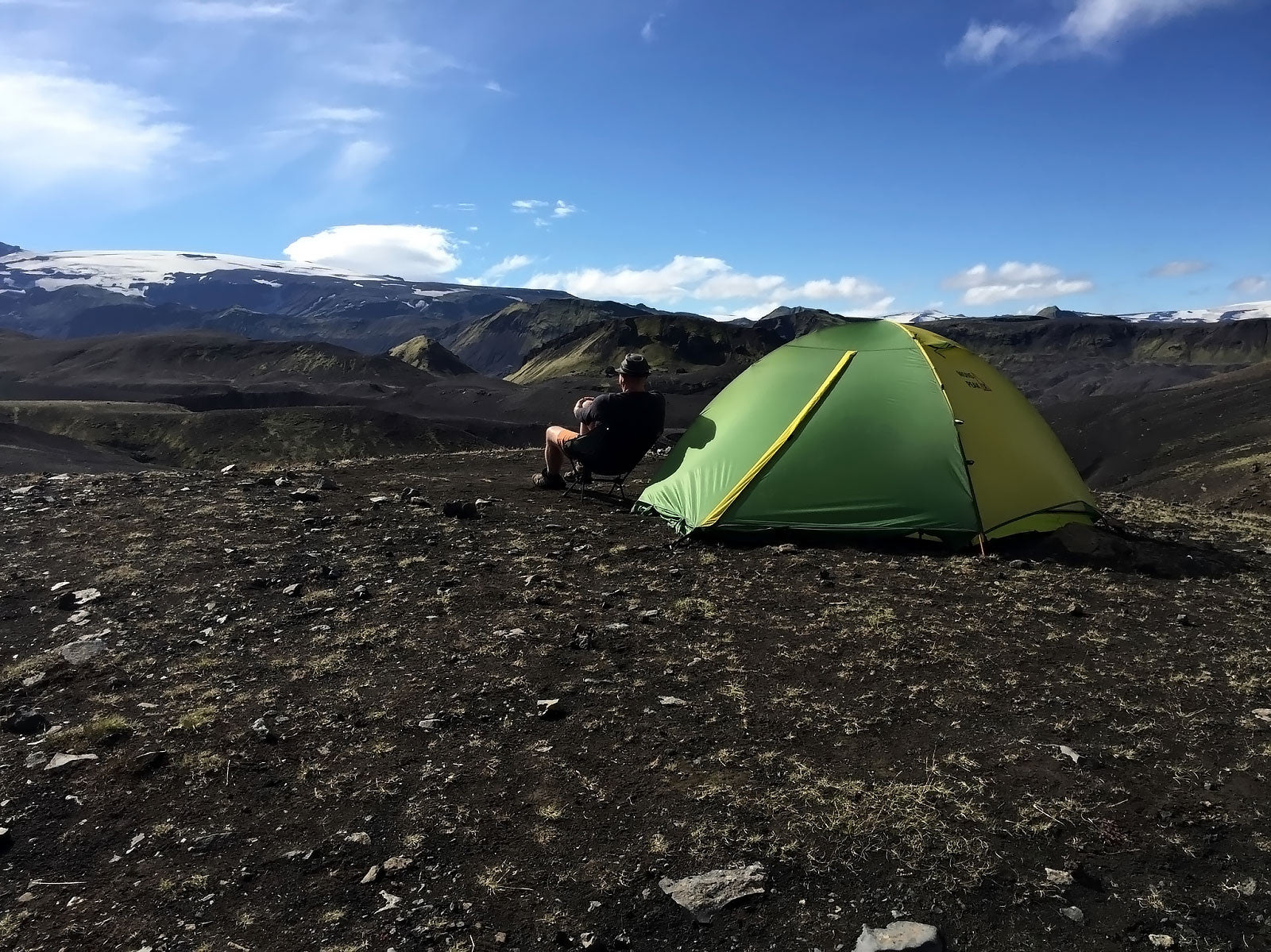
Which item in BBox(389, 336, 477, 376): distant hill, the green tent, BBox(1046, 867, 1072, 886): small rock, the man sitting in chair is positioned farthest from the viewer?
BBox(389, 336, 477, 376): distant hill

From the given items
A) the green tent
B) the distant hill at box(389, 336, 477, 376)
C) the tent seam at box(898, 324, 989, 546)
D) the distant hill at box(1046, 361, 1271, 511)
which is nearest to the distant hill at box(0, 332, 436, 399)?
the distant hill at box(389, 336, 477, 376)

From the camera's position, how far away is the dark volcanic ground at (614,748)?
369cm

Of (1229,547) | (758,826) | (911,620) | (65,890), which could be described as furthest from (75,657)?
(1229,547)

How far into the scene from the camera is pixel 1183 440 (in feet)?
123

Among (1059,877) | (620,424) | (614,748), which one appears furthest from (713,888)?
(620,424)

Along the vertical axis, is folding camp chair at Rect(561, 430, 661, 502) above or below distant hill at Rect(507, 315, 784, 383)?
below

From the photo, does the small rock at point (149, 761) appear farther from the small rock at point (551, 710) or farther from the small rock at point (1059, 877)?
the small rock at point (1059, 877)

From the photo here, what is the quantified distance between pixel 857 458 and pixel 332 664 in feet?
20.8

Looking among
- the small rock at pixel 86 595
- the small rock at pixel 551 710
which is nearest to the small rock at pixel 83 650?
the small rock at pixel 86 595

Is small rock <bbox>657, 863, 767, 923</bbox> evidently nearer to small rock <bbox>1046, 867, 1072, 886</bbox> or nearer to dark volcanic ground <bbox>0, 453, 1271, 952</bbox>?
dark volcanic ground <bbox>0, 453, 1271, 952</bbox>

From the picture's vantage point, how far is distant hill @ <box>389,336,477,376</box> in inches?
4786

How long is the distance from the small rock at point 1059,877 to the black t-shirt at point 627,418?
769 centimetres

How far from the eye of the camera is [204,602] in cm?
721

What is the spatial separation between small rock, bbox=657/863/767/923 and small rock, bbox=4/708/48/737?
433 cm
